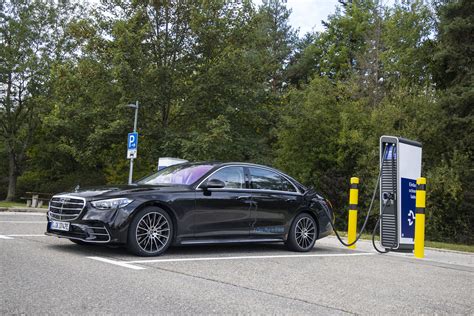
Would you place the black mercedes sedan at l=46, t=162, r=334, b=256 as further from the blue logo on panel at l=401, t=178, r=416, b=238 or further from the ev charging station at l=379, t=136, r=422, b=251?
the blue logo on panel at l=401, t=178, r=416, b=238

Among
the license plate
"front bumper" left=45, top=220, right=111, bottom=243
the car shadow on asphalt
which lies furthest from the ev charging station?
the license plate

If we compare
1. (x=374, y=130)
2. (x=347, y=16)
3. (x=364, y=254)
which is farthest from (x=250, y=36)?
(x=364, y=254)

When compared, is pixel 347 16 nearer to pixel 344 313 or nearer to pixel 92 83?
pixel 92 83

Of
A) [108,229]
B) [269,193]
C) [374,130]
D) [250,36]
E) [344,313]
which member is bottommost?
[344,313]

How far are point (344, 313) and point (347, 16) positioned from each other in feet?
142

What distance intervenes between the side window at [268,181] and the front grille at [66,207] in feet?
9.64

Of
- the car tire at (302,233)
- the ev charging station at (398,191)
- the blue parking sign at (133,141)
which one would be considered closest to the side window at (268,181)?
the car tire at (302,233)

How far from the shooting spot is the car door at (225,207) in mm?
8414

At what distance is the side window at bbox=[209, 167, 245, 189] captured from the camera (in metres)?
8.94

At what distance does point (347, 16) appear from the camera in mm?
45344

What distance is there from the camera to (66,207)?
792 centimetres

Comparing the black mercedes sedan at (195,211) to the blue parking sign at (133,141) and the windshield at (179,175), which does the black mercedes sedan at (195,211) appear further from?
the blue parking sign at (133,141)

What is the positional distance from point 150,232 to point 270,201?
95.1 inches

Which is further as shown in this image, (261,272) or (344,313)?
(261,272)
